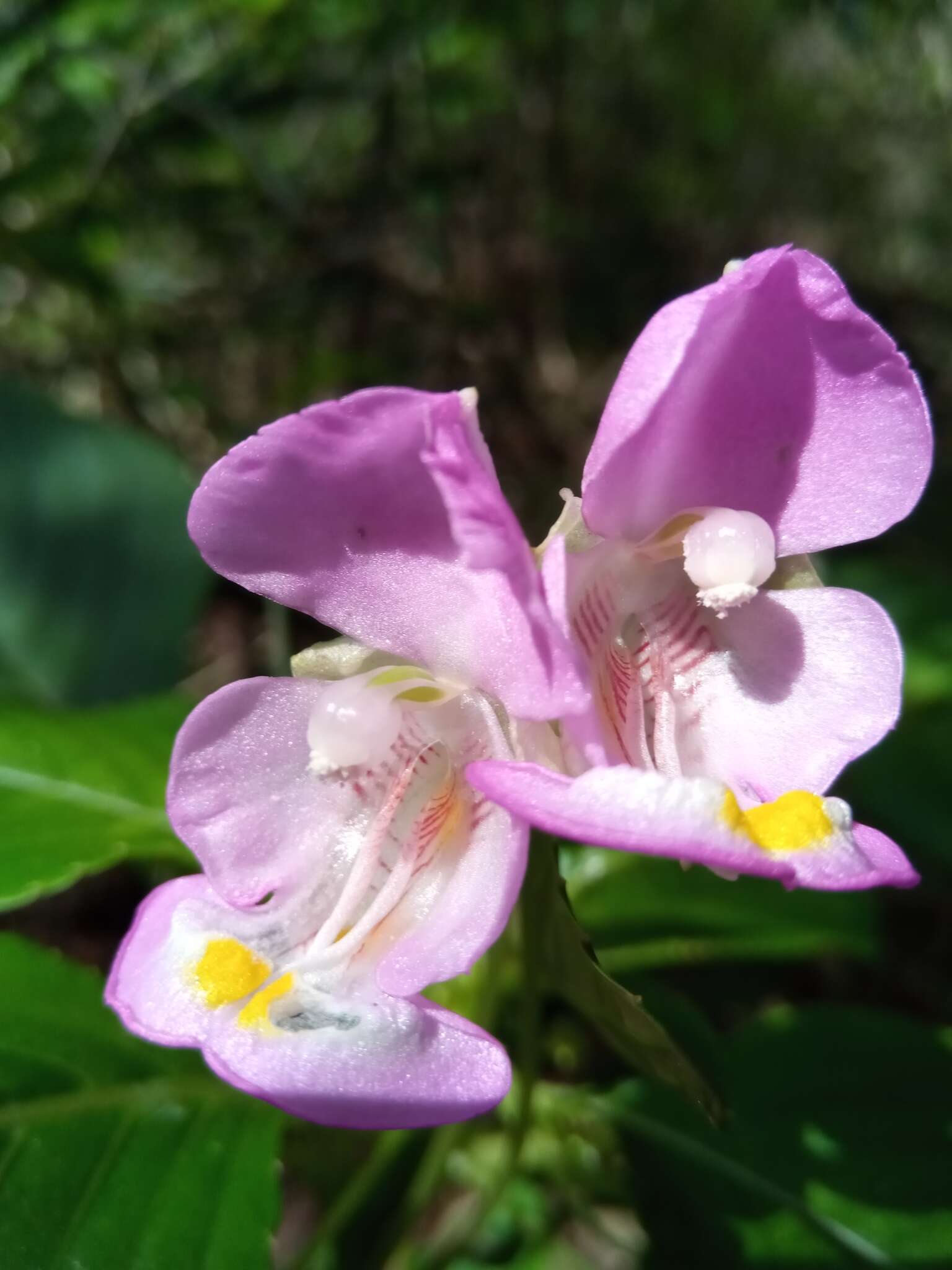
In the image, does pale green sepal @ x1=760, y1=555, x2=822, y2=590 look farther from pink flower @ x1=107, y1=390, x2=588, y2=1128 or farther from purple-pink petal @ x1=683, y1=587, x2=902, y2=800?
pink flower @ x1=107, y1=390, x2=588, y2=1128

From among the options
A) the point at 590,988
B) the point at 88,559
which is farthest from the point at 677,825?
the point at 88,559

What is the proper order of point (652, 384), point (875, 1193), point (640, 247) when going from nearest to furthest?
point (652, 384) → point (875, 1193) → point (640, 247)

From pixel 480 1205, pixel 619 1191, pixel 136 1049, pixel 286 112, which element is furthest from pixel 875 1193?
pixel 286 112

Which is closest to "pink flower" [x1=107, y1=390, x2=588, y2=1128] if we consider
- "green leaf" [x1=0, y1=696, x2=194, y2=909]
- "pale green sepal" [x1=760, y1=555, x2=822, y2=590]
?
"pale green sepal" [x1=760, y1=555, x2=822, y2=590]

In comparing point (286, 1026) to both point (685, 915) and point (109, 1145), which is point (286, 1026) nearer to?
point (109, 1145)

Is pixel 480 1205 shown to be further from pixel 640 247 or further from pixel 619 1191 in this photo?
pixel 640 247

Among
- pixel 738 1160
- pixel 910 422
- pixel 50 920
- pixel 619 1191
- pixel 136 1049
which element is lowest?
pixel 50 920

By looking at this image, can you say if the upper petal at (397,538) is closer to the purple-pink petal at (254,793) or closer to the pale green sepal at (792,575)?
the purple-pink petal at (254,793)

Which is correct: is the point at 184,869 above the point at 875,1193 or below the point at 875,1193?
above
